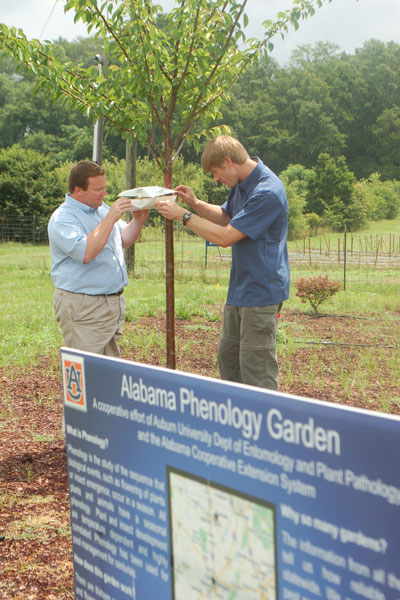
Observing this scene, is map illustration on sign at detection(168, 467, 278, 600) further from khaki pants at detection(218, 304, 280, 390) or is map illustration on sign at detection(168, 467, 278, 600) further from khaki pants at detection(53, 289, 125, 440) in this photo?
khaki pants at detection(53, 289, 125, 440)

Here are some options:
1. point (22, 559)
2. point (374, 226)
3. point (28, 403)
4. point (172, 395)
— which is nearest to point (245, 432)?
point (172, 395)

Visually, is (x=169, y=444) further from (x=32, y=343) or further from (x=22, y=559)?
(x=32, y=343)

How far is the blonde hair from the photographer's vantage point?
3293 mm

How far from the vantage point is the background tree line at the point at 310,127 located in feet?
184

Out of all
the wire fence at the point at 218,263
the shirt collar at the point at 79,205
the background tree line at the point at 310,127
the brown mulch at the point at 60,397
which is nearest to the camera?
the brown mulch at the point at 60,397

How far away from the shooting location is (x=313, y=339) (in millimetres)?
8156

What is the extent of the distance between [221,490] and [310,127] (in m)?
78.7

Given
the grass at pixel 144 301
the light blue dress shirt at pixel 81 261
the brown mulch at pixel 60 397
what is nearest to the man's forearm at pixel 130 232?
the light blue dress shirt at pixel 81 261

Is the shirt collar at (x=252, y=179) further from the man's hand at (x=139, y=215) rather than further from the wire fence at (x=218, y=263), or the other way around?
the wire fence at (x=218, y=263)

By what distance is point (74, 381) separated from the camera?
1.57 metres

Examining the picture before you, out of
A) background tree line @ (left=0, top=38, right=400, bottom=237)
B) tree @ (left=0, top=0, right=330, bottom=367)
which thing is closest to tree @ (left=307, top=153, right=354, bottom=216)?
background tree line @ (left=0, top=38, right=400, bottom=237)

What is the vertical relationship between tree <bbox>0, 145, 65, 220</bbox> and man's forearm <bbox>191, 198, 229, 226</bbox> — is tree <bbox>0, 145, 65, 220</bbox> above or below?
above

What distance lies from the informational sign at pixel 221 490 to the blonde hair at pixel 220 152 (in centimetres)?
201

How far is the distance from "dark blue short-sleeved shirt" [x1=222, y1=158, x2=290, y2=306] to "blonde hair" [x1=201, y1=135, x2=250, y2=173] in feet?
0.48
